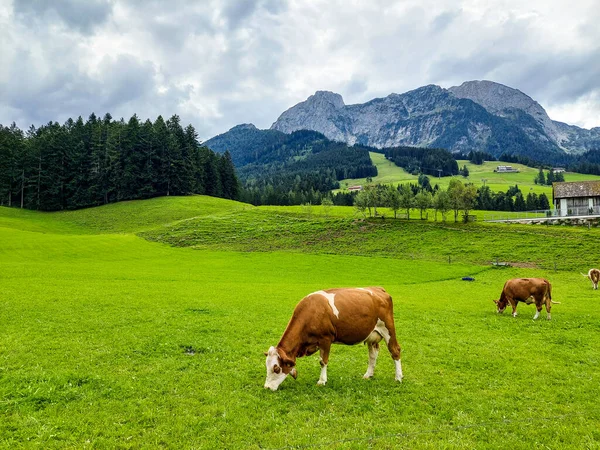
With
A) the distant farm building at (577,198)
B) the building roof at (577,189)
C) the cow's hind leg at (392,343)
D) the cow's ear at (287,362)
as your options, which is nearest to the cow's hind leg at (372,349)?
the cow's hind leg at (392,343)

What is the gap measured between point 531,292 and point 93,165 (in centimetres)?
12420

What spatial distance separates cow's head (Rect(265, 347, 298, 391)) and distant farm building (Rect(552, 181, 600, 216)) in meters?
97.6

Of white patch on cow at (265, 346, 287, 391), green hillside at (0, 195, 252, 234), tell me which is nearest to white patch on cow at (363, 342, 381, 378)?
white patch on cow at (265, 346, 287, 391)

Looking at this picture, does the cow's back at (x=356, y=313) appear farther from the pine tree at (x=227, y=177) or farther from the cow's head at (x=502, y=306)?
the pine tree at (x=227, y=177)

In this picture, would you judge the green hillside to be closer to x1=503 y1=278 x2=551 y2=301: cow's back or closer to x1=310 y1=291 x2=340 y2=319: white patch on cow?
x1=503 y1=278 x2=551 y2=301: cow's back

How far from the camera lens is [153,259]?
5059 centimetres

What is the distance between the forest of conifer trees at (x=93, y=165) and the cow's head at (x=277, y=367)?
111728 mm

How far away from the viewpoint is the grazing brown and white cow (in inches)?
430

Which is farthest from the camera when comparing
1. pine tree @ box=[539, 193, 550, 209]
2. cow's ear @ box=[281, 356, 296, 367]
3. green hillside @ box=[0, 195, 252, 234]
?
pine tree @ box=[539, 193, 550, 209]

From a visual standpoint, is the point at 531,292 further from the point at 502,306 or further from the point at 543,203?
the point at 543,203

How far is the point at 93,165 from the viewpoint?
11381 centimetres

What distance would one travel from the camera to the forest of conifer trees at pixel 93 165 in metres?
105

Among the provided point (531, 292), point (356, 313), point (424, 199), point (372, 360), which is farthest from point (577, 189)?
point (356, 313)

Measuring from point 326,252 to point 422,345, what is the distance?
152 feet
